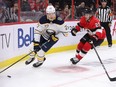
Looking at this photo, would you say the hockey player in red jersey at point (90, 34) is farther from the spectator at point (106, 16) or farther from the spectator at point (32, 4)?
the spectator at point (106, 16)

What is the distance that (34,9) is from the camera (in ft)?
25.3

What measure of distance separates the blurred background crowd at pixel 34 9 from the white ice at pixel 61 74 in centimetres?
91

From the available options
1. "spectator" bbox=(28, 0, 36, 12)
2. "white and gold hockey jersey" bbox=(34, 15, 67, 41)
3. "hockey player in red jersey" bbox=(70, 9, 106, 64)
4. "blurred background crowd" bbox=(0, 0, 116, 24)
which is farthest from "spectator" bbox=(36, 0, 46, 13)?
"white and gold hockey jersey" bbox=(34, 15, 67, 41)

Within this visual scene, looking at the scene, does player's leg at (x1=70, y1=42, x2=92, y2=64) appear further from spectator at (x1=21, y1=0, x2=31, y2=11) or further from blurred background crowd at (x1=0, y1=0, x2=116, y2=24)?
spectator at (x1=21, y1=0, x2=31, y2=11)

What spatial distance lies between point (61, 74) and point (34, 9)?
222 centimetres

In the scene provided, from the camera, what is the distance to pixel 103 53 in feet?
27.8

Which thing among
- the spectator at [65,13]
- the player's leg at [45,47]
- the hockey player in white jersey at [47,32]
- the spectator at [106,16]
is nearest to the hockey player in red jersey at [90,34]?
the hockey player in white jersey at [47,32]

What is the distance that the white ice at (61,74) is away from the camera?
17.0ft

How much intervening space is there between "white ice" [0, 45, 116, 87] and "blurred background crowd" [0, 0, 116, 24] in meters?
0.91

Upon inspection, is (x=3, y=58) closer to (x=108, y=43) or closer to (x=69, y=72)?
(x=69, y=72)

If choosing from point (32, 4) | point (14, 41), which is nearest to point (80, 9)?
point (32, 4)

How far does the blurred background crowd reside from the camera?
676cm

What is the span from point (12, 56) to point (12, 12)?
889mm

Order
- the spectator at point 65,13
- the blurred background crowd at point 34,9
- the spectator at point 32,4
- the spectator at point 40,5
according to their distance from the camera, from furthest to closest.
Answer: the spectator at point 65,13, the spectator at point 40,5, the spectator at point 32,4, the blurred background crowd at point 34,9
